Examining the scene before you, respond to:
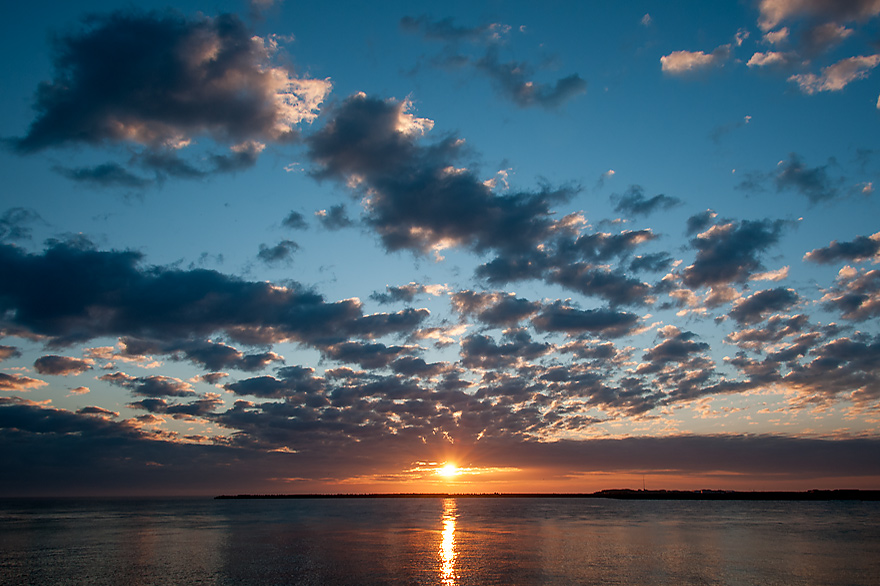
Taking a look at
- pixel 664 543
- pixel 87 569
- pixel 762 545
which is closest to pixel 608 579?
pixel 664 543

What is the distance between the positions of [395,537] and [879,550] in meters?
55.4

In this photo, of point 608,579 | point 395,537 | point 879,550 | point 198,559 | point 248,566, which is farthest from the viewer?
point 395,537

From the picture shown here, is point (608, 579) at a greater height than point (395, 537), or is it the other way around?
point (608, 579)

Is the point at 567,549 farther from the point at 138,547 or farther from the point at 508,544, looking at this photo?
the point at 138,547

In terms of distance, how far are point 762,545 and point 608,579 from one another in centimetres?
3250

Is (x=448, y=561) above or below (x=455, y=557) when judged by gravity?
above

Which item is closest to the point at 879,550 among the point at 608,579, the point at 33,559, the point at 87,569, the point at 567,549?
the point at 567,549

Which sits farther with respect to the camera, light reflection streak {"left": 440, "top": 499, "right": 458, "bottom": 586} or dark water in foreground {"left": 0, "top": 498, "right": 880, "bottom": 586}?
dark water in foreground {"left": 0, "top": 498, "right": 880, "bottom": 586}

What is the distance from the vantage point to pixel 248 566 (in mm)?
47469

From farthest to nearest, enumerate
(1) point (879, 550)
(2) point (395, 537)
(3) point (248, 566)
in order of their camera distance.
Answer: (2) point (395, 537), (1) point (879, 550), (3) point (248, 566)

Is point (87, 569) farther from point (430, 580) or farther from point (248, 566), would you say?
point (430, 580)

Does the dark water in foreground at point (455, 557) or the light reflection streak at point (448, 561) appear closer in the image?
the light reflection streak at point (448, 561)

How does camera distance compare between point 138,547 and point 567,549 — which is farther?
point 138,547

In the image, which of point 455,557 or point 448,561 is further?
point 455,557
